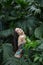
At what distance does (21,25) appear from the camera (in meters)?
7.11

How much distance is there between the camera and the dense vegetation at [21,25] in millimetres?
5836

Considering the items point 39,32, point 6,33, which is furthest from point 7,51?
point 39,32

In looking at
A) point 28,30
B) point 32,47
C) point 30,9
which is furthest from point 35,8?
point 32,47

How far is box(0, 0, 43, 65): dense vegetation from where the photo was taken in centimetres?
584

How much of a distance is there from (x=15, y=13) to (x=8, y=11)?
26 cm

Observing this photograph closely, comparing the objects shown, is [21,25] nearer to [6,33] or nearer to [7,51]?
[6,33]

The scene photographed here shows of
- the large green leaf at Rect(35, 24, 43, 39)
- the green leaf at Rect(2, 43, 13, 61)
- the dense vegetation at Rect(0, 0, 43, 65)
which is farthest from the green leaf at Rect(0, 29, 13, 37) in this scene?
the large green leaf at Rect(35, 24, 43, 39)

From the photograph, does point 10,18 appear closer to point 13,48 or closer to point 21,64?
point 13,48

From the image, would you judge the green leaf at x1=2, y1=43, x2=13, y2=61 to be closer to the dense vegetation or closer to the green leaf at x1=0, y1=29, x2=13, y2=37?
the dense vegetation

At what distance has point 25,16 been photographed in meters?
7.34

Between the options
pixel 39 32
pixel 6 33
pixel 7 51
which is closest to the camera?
pixel 7 51

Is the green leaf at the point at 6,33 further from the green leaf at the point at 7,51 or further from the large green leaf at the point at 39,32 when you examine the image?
the large green leaf at the point at 39,32

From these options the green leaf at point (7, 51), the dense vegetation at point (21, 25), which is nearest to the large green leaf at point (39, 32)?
the dense vegetation at point (21, 25)

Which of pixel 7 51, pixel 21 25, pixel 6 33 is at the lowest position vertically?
pixel 7 51
